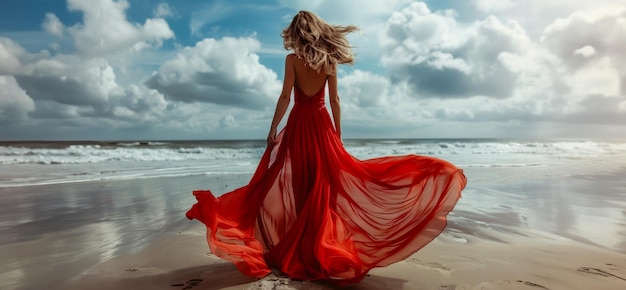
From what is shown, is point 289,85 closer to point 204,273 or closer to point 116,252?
point 204,273

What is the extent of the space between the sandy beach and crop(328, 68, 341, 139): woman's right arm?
1332 mm

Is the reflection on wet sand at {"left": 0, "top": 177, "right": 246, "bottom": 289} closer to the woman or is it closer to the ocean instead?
the woman

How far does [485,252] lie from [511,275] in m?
0.76

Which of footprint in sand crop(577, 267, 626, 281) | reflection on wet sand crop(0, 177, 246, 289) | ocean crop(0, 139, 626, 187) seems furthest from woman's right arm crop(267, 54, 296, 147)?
ocean crop(0, 139, 626, 187)

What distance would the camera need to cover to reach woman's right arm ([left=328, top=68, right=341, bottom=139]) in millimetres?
3729

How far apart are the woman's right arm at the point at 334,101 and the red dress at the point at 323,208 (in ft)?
0.30

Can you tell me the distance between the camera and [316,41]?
3.52 meters

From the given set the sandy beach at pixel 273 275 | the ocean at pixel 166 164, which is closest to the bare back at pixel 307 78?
the sandy beach at pixel 273 275

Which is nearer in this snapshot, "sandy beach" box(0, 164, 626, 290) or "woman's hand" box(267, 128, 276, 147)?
"sandy beach" box(0, 164, 626, 290)

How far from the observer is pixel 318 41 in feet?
11.7

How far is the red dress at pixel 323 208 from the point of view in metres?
3.25

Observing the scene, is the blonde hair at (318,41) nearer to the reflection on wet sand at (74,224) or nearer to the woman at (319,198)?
the woman at (319,198)

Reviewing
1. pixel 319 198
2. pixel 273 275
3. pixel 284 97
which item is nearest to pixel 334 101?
pixel 284 97

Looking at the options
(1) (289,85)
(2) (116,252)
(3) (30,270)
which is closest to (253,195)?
(1) (289,85)
